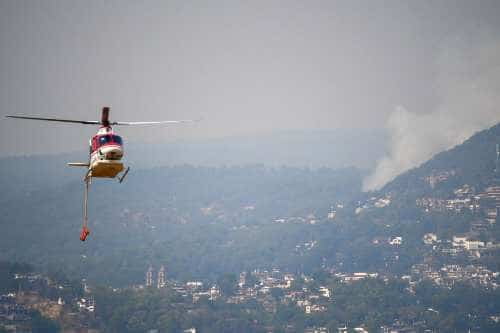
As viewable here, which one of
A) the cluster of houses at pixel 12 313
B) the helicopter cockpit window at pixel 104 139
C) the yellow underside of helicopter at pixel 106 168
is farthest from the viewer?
the cluster of houses at pixel 12 313

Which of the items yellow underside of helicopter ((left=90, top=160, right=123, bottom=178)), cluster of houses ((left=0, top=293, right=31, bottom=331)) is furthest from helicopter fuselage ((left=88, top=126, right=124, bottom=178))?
cluster of houses ((left=0, top=293, right=31, bottom=331))

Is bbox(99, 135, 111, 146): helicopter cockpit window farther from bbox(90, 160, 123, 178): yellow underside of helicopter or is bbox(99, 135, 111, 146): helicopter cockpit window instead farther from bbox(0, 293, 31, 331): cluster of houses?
bbox(0, 293, 31, 331): cluster of houses

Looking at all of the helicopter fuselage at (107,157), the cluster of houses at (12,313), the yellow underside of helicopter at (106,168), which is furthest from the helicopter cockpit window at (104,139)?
the cluster of houses at (12,313)

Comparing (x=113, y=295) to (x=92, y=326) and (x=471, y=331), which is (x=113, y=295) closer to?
(x=92, y=326)

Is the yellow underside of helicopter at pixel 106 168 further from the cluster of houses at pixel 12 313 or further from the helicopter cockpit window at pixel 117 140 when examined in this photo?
the cluster of houses at pixel 12 313

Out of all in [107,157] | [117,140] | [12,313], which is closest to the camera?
[107,157]

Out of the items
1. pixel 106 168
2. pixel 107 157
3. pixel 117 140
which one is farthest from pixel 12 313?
pixel 107 157

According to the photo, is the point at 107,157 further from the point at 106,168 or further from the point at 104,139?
the point at 104,139

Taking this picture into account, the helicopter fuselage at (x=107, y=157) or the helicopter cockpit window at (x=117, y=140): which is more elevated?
the helicopter cockpit window at (x=117, y=140)
